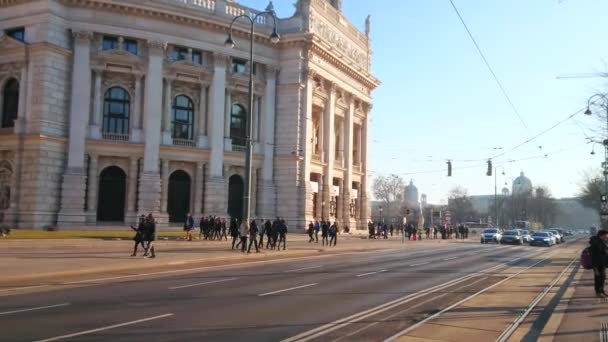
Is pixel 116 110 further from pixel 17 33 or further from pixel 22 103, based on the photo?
pixel 17 33

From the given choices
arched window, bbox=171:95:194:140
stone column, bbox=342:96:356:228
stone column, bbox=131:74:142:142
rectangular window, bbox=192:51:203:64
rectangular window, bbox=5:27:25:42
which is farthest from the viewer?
stone column, bbox=342:96:356:228

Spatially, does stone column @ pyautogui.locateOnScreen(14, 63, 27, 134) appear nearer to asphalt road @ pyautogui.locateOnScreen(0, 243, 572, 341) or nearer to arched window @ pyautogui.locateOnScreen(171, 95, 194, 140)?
arched window @ pyautogui.locateOnScreen(171, 95, 194, 140)

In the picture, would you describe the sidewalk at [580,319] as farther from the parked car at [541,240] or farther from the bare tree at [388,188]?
the bare tree at [388,188]

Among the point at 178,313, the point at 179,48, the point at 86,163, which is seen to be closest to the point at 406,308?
the point at 178,313

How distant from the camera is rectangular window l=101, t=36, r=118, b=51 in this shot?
159ft

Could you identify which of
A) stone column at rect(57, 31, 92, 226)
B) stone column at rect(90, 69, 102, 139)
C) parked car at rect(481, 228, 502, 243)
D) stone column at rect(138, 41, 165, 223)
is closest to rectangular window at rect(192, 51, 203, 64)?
stone column at rect(138, 41, 165, 223)

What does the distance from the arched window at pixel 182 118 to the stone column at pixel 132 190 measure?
4.88m

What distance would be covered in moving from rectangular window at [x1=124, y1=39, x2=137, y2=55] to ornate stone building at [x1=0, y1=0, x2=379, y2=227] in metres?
0.11

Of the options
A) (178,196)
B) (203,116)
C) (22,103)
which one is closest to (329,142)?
(203,116)

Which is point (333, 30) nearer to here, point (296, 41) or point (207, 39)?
point (296, 41)

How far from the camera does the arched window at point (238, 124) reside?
5547 centimetres

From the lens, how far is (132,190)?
48.2m

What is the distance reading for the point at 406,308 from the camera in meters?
12.9

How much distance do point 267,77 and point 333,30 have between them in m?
12.0
